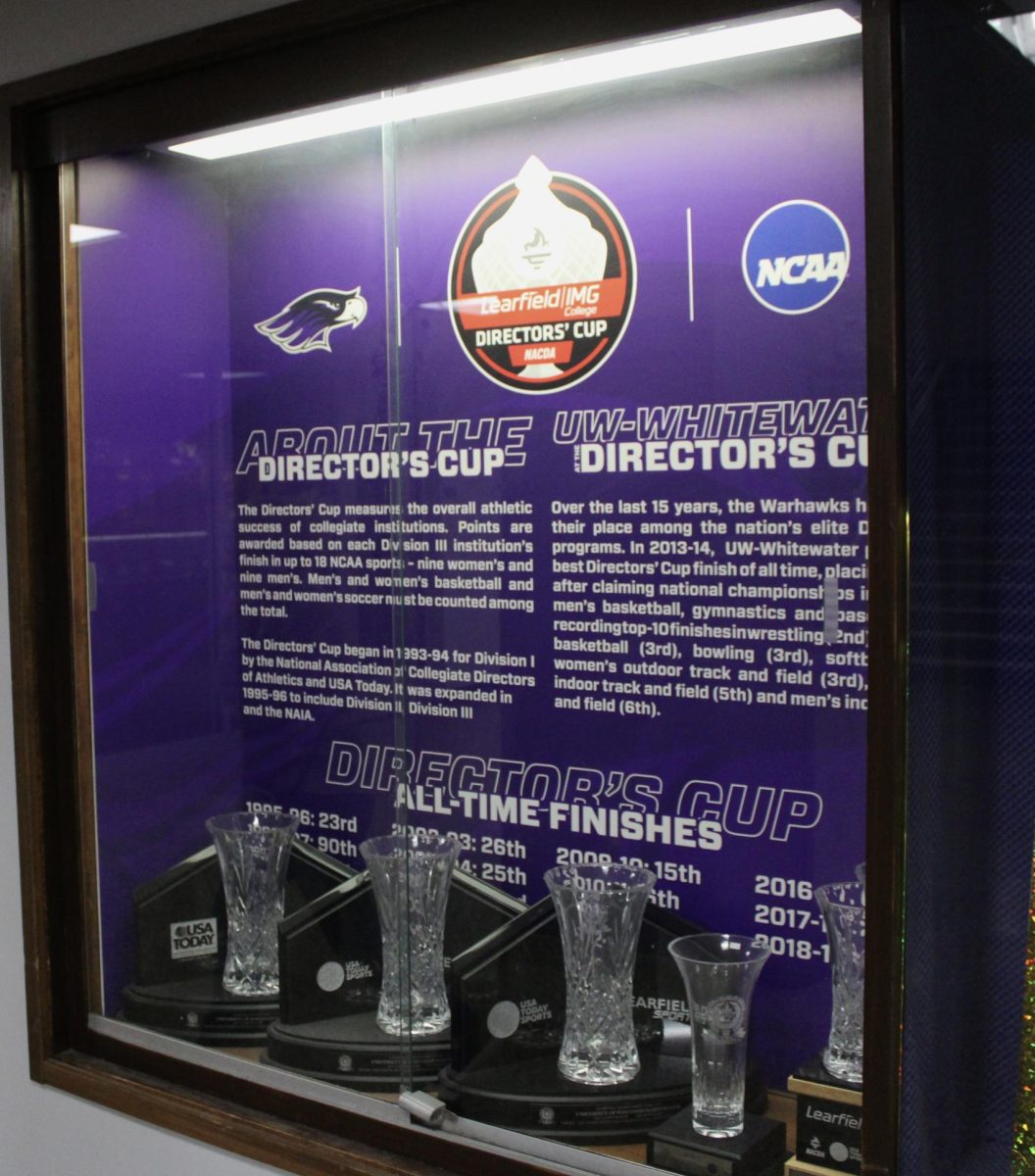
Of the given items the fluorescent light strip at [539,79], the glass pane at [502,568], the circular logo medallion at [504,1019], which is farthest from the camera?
the circular logo medallion at [504,1019]

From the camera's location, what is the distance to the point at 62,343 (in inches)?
98.0

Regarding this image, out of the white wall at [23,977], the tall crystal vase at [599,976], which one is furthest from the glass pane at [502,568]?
the white wall at [23,977]

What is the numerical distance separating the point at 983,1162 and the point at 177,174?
6.46 ft

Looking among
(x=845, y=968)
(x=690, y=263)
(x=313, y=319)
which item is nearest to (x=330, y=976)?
(x=845, y=968)

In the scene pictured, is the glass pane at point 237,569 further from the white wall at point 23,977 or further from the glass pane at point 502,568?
the white wall at point 23,977

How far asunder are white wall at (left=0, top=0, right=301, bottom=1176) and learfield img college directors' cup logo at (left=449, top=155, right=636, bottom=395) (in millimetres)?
468

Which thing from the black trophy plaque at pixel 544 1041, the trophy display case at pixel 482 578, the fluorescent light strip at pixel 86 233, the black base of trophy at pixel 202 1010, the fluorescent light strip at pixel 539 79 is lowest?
the black base of trophy at pixel 202 1010

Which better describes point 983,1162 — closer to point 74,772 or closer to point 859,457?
point 859,457

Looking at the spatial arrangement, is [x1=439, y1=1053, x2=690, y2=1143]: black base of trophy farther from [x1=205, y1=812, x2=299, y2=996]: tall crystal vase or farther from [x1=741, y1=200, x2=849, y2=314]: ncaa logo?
[x1=741, y1=200, x2=849, y2=314]: ncaa logo

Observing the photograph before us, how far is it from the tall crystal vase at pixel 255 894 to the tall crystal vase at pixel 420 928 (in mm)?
332

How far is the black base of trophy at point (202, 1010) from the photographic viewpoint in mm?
2352

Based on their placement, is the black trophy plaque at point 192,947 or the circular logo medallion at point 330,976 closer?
the circular logo medallion at point 330,976

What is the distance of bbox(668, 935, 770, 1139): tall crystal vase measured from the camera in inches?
72.5

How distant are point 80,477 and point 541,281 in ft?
3.20
